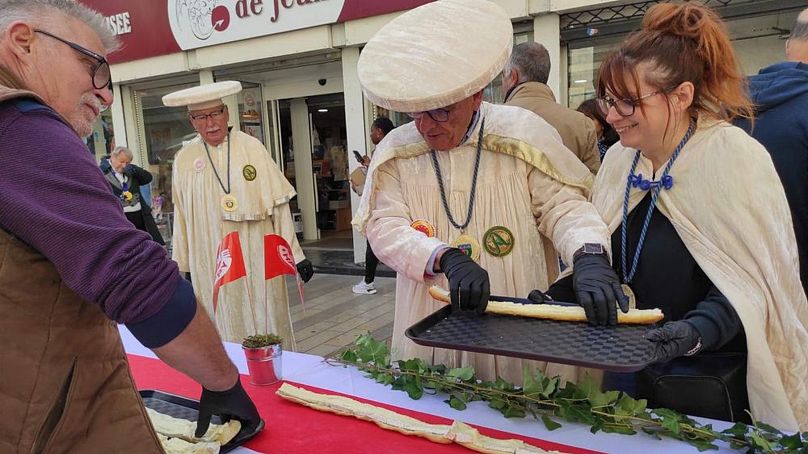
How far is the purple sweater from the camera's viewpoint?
0.89 meters

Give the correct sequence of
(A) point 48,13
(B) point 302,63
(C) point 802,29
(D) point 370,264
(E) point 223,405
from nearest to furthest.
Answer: (A) point 48,13 → (E) point 223,405 → (C) point 802,29 → (D) point 370,264 → (B) point 302,63

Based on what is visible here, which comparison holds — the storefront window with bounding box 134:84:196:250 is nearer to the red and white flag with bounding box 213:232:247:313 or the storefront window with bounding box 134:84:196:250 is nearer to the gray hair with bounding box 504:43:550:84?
the gray hair with bounding box 504:43:550:84

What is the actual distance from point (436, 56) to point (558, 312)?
79 cm

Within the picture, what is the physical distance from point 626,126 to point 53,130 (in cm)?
138

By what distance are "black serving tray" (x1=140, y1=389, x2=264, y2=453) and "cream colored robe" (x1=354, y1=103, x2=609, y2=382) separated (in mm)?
655

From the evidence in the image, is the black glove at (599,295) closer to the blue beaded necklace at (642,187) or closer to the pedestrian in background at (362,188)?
the blue beaded necklace at (642,187)

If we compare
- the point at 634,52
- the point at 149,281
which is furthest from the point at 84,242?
the point at 634,52

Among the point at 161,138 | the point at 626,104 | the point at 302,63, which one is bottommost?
the point at 626,104

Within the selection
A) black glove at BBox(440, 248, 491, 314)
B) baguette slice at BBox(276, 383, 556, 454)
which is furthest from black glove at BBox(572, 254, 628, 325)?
baguette slice at BBox(276, 383, 556, 454)

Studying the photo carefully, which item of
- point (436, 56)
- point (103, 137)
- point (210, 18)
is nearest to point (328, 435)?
point (436, 56)

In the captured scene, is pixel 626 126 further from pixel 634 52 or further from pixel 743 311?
pixel 743 311

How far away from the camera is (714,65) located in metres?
1.49

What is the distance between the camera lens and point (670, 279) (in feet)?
5.17

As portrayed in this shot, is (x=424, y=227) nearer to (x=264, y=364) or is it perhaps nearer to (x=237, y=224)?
(x=264, y=364)
